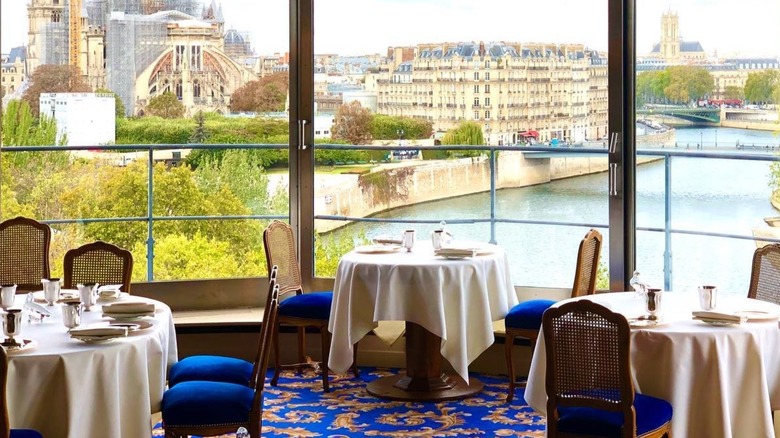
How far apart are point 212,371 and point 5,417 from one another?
3.85 ft

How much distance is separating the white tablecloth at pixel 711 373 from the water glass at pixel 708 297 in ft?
0.92

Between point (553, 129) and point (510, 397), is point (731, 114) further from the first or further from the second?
point (510, 397)

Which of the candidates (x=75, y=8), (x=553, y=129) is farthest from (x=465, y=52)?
(x=75, y=8)

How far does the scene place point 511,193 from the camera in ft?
25.5

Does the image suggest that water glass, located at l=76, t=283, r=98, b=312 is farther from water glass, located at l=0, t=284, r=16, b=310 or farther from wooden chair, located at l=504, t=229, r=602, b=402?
wooden chair, located at l=504, t=229, r=602, b=402

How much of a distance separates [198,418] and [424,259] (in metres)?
1.97

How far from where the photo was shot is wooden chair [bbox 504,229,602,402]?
592cm

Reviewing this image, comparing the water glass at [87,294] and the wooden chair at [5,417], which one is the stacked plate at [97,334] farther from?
the water glass at [87,294]

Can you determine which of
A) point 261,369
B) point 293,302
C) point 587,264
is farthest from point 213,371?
point 587,264

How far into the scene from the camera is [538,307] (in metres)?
6.04

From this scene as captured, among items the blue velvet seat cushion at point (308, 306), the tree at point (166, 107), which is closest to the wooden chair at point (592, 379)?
the blue velvet seat cushion at point (308, 306)

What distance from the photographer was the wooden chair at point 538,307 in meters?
5.92

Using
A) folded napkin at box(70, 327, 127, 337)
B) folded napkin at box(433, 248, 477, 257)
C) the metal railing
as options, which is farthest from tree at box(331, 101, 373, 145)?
folded napkin at box(70, 327, 127, 337)

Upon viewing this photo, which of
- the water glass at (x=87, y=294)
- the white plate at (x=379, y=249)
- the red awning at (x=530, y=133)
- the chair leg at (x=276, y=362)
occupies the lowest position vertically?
the chair leg at (x=276, y=362)
